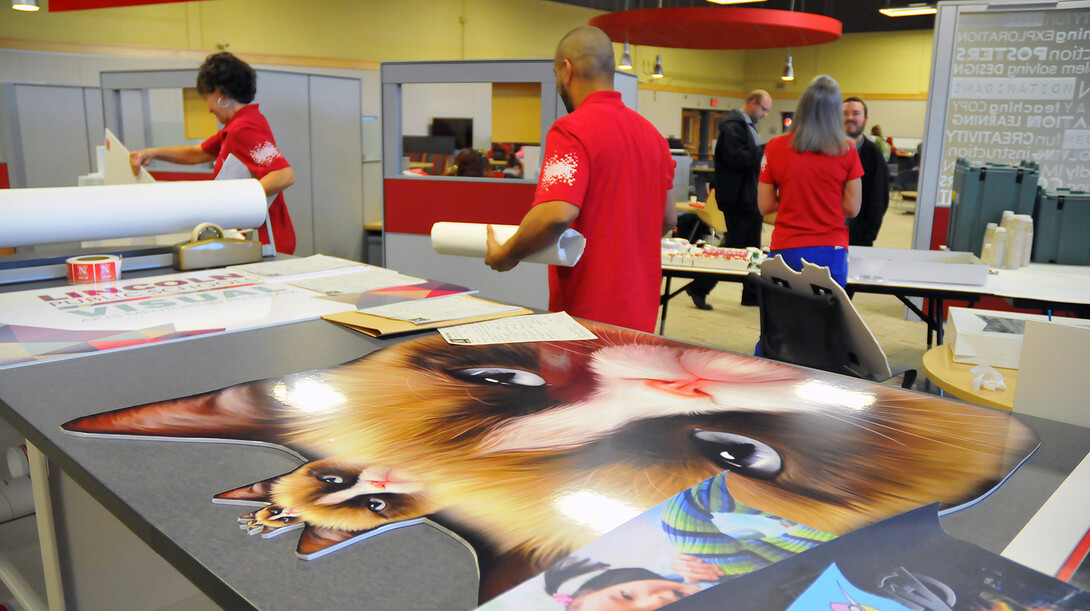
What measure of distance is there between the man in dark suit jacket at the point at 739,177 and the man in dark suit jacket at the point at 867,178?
720 millimetres

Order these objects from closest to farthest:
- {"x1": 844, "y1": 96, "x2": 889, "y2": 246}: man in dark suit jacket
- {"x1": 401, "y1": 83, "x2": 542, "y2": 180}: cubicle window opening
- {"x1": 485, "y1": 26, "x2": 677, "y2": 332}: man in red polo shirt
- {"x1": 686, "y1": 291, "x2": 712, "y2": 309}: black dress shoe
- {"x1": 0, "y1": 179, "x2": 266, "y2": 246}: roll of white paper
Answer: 1. {"x1": 0, "y1": 179, "x2": 266, "y2": 246}: roll of white paper
2. {"x1": 485, "y1": 26, "x2": 677, "y2": 332}: man in red polo shirt
3. {"x1": 401, "y1": 83, "x2": 542, "y2": 180}: cubicle window opening
4. {"x1": 844, "y1": 96, "x2": 889, "y2": 246}: man in dark suit jacket
5. {"x1": 686, "y1": 291, "x2": 712, "y2": 309}: black dress shoe

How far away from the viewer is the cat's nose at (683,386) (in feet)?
3.73

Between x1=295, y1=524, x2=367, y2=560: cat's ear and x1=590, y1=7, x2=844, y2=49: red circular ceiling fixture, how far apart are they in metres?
8.21

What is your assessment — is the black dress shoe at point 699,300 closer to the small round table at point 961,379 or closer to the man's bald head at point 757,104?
the man's bald head at point 757,104

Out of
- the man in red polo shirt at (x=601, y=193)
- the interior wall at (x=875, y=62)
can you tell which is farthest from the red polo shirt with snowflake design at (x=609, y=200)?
the interior wall at (x=875, y=62)

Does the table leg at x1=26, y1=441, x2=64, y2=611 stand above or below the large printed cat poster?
below

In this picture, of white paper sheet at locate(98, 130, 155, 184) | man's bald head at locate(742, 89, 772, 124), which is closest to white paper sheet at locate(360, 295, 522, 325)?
white paper sheet at locate(98, 130, 155, 184)

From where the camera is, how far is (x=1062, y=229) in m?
3.34

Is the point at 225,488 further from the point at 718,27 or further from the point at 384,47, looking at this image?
the point at 384,47

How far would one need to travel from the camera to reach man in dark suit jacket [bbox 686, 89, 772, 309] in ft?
18.1

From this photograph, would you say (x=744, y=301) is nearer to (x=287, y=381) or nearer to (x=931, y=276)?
(x=931, y=276)

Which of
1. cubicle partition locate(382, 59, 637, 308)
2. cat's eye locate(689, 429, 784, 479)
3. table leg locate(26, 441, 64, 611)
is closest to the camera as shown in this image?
cat's eye locate(689, 429, 784, 479)

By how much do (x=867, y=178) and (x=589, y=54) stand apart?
11.5ft

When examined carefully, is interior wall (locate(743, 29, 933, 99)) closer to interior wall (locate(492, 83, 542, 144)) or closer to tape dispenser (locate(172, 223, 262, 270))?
interior wall (locate(492, 83, 542, 144))
